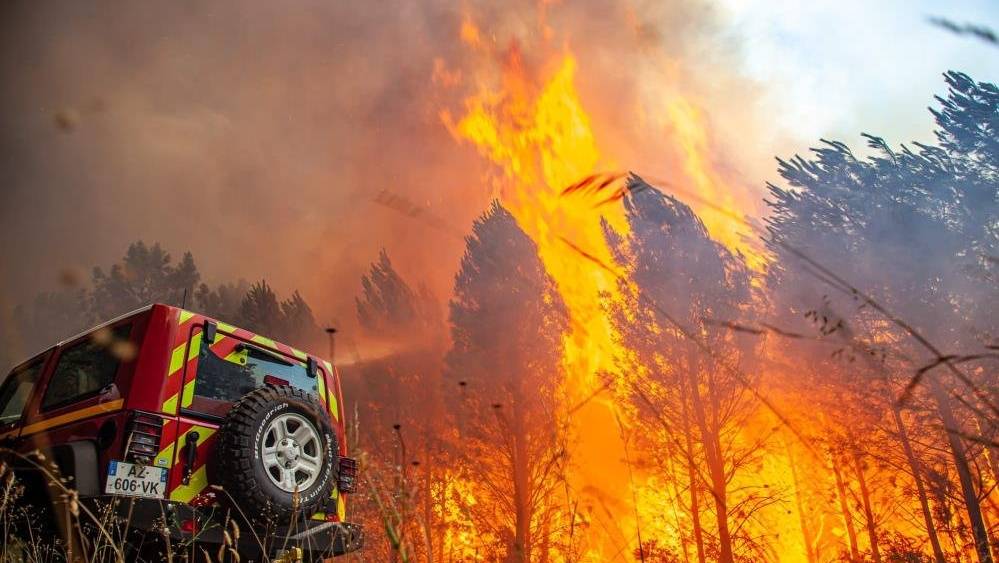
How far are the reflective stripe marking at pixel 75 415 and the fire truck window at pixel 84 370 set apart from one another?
0.12 m

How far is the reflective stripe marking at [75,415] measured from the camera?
412 centimetres

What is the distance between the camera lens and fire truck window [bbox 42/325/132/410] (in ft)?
14.5

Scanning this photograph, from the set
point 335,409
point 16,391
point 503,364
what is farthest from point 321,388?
point 503,364

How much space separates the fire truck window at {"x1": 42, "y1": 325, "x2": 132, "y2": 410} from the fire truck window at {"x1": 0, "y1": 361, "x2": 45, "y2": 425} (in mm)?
784

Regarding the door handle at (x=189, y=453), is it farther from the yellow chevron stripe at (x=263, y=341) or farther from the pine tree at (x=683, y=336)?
the pine tree at (x=683, y=336)

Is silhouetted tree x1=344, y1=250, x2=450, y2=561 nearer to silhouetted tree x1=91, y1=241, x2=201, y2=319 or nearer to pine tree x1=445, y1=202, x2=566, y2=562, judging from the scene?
pine tree x1=445, y1=202, x2=566, y2=562

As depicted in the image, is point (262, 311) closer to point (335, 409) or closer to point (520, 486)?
point (520, 486)

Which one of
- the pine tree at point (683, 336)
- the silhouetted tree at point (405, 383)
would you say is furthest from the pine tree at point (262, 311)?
the pine tree at point (683, 336)

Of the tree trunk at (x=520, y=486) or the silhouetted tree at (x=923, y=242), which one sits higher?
the silhouetted tree at (x=923, y=242)

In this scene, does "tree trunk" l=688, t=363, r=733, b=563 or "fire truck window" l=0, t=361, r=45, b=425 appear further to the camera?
"tree trunk" l=688, t=363, r=733, b=563

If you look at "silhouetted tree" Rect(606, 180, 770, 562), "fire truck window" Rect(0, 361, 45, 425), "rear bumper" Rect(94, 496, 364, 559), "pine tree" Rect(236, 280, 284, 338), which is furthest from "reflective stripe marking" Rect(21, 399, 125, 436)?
"pine tree" Rect(236, 280, 284, 338)

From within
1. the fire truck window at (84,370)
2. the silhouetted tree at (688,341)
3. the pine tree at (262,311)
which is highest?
the pine tree at (262,311)

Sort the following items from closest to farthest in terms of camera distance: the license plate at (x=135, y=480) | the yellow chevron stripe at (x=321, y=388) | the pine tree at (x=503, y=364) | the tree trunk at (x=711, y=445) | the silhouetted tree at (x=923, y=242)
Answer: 1. the license plate at (x=135, y=480)
2. the yellow chevron stripe at (x=321, y=388)
3. the silhouetted tree at (x=923, y=242)
4. the tree trunk at (x=711, y=445)
5. the pine tree at (x=503, y=364)

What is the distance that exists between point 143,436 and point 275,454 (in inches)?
33.2
